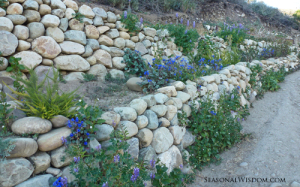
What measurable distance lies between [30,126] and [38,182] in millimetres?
504

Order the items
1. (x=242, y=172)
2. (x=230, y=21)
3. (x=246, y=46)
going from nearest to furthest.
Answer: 1. (x=242, y=172)
2. (x=246, y=46)
3. (x=230, y=21)

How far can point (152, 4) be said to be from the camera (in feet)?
26.6

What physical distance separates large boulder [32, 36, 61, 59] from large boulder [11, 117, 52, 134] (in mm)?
1763

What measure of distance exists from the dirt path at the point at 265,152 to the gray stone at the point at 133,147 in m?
0.88

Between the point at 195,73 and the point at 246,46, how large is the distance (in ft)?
13.6

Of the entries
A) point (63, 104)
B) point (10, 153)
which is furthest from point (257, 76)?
point (10, 153)

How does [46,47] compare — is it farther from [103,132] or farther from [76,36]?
[103,132]

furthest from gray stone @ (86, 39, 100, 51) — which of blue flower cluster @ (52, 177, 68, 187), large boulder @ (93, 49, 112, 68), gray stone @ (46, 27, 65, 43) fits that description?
blue flower cluster @ (52, 177, 68, 187)

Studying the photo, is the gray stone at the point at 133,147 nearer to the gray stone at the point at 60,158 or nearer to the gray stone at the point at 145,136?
the gray stone at the point at 145,136

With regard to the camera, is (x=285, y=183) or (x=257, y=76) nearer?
(x=285, y=183)

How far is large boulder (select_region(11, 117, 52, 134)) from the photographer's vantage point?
2.12m

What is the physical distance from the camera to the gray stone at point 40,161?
2.05 metres

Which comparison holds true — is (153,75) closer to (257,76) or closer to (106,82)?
(106,82)

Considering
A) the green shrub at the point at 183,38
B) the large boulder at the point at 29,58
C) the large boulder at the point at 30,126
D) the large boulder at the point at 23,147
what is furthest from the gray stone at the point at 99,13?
the large boulder at the point at 23,147
